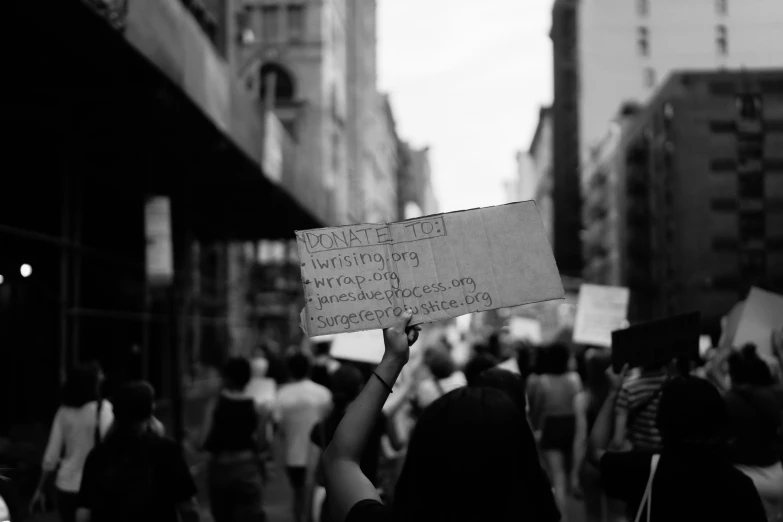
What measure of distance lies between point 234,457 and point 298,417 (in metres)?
1.92

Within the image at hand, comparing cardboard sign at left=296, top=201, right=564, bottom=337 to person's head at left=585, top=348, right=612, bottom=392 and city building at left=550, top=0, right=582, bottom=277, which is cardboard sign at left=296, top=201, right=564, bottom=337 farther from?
city building at left=550, top=0, right=582, bottom=277

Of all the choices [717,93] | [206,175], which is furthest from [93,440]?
[717,93]

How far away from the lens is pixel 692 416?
4.05m

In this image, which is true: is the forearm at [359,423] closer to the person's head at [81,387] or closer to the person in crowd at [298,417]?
the person's head at [81,387]

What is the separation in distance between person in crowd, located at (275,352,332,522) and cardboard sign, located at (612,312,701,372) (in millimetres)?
5125

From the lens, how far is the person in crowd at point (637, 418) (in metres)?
6.64

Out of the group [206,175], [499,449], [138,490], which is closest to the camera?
[499,449]

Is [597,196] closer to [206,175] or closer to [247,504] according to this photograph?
[206,175]

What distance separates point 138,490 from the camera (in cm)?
562

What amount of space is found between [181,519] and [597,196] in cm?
9903

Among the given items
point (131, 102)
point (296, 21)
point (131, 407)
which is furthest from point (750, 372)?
point (296, 21)

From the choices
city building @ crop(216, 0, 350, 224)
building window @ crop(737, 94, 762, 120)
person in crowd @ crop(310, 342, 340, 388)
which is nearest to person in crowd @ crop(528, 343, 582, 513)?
person in crowd @ crop(310, 342, 340, 388)

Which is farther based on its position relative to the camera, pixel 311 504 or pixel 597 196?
pixel 597 196

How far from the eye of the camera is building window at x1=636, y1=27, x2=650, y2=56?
97.7 m
